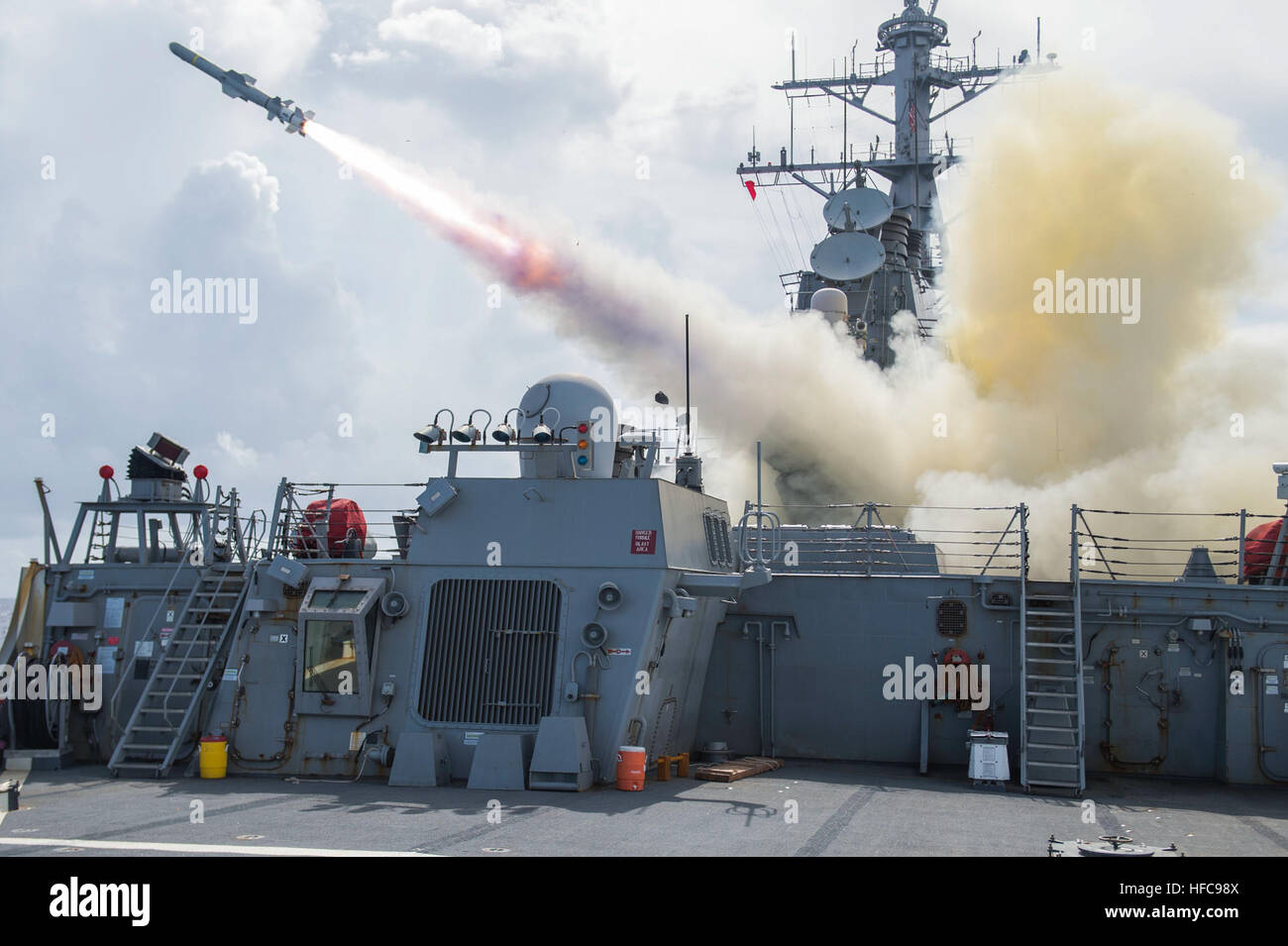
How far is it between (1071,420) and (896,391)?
475 centimetres

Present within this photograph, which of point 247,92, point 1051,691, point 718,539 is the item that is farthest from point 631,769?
point 247,92

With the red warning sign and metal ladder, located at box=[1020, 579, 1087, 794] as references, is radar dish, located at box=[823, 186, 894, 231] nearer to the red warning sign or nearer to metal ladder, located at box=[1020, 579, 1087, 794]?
metal ladder, located at box=[1020, 579, 1087, 794]

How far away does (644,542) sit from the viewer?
14.2 metres

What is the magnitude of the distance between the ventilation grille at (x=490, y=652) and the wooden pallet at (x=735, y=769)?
1.99 meters

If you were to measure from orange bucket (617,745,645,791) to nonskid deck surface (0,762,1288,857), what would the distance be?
232mm

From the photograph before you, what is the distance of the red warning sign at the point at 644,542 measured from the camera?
46.4 feet

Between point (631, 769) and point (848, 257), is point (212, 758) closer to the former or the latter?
point (631, 769)

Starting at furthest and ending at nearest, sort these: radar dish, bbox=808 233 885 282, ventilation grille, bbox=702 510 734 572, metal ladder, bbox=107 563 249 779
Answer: radar dish, bbox=808 233 885 282 < ventilation grille, bbox=702 510 734 572 < metal ladder, bbox=107 563 249 779

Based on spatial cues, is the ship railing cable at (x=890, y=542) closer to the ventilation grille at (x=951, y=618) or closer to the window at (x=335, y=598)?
the ventilation grille at (x=951, y=618)

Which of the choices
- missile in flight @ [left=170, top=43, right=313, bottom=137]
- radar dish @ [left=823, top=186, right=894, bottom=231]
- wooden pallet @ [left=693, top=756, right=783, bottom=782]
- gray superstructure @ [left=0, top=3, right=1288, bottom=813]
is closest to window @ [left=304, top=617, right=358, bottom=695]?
gray superstructure @ [left=0, top=3, right=1288, bottom=813]

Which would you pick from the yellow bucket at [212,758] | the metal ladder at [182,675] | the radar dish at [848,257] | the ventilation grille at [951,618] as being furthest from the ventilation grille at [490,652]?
the radar dish at [848,257]

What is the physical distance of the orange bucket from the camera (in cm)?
1322
